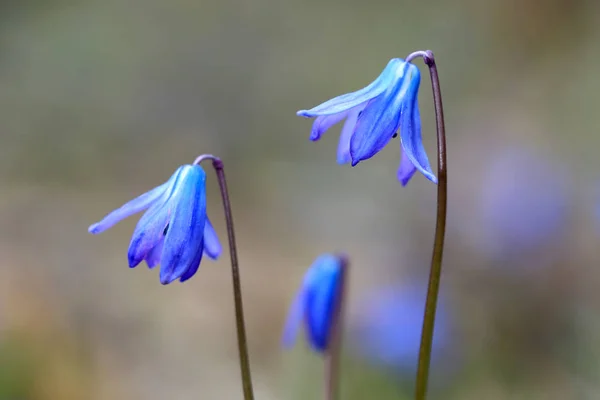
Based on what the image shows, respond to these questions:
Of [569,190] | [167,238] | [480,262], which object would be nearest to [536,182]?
[569,190]

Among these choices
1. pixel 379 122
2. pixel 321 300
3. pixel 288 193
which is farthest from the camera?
pixel 288 193

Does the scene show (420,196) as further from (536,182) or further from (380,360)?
(380,360)

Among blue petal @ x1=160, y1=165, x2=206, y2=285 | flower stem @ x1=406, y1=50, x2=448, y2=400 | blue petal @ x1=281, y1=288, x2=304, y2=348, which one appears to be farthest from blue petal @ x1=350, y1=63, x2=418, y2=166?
blue petal @ x1=281, y1=288, x2=304, y2=348

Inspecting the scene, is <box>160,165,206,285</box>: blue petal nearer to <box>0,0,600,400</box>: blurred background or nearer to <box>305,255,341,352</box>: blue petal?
<box>305,255,341,352</box>: blue petal

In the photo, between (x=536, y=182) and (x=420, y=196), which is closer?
(x=536, y=182)

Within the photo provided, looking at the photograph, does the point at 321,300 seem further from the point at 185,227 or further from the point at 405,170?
the point at 185,227

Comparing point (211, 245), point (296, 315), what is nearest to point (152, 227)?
point (211, 245)

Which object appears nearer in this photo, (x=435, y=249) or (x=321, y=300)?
(x=435, y=249)
